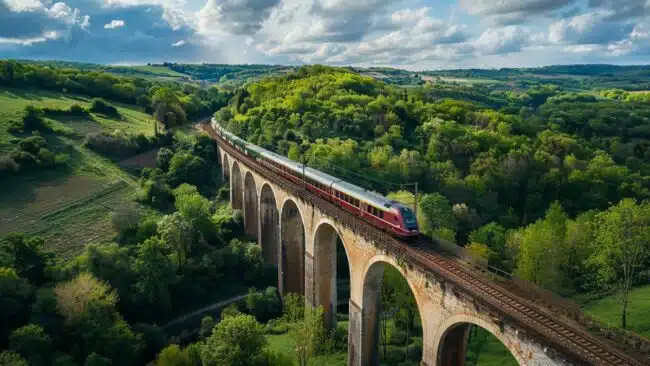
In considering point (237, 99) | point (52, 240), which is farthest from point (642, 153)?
point (52, 240)

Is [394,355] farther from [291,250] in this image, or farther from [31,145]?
[31,145]

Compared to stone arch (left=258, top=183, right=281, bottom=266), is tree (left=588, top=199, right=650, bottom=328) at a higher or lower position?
higher

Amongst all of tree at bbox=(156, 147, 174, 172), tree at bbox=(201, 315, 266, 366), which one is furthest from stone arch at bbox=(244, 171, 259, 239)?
tree at bbox=(201, 315, 266, 366)

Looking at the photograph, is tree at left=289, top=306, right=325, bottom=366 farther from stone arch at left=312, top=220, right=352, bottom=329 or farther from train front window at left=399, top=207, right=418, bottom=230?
train front window at left=399, top=207, right=418, bottom=230

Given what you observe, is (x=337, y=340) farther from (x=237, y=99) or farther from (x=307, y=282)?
(x=237, y=99)

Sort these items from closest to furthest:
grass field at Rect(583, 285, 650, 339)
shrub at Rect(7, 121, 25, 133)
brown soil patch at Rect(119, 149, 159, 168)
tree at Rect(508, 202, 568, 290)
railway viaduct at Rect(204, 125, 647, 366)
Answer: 1. railway viaduct at Rect(204, 125, 647, 366)
2. grass field at Rect(583, 285, 650, 339)
3. tree at Rect(508, 202, 568, 290)
4. shrub at Rect(7, 121, 25, 133)
5. brown soil patch at Rect(119, 149, 159, 168)
